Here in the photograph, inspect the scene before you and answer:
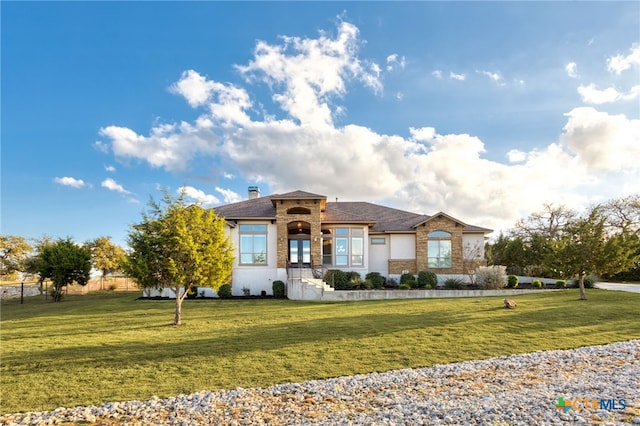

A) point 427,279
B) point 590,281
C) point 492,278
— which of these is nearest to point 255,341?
point 427,279

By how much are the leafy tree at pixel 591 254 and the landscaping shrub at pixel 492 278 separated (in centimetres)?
313

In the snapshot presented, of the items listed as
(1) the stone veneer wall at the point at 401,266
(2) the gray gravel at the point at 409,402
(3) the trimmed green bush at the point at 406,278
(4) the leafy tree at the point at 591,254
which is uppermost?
(4) the leafy tree at the point at 591,254

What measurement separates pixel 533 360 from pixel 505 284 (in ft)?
46.2

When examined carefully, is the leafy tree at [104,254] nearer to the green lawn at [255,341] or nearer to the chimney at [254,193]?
the chimney at [254,193]

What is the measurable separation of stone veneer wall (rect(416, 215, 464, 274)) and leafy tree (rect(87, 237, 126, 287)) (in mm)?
31112

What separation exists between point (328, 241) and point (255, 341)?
44.9ft

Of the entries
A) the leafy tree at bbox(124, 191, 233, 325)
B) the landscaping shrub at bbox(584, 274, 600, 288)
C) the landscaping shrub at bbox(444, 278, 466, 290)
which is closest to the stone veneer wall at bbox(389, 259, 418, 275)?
the landscaping shrub at bbox(444, 278, 466, 290)

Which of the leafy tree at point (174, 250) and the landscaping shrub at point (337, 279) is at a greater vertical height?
the leafy tree at point (174, 250)

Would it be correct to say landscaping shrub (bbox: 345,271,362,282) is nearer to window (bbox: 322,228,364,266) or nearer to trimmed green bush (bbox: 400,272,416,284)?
window (bbox: 322,228,364,266)

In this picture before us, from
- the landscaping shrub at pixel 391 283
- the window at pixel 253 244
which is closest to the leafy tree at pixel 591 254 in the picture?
the landscaping shrub at pixel 391 283

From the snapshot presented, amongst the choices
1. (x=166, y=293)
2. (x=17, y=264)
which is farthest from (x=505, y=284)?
(x=17, y=264)

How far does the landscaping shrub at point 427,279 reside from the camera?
2170cm

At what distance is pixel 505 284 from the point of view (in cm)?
2039

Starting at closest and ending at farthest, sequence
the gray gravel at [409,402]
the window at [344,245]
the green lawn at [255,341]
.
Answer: the gray gravel at [409,402]
the green lawn at [255,341]
the window at [344,245]
